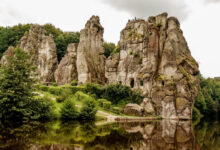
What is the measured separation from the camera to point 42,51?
55.8m

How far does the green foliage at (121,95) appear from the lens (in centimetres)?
3766

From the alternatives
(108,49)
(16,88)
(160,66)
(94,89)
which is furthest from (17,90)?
(108,49)

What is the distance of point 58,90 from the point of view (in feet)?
121

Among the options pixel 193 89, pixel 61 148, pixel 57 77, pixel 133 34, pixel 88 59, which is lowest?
pixel 61 148

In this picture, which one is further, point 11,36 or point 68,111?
point 11,36

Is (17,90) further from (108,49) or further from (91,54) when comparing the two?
(108,49)

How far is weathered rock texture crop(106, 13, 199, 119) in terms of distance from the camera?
3478 centimetres

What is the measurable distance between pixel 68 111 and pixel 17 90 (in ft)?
21.6

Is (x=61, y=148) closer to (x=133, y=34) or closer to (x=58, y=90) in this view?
(x=58, y=90)

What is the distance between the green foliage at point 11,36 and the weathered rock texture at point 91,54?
30811 millimetres

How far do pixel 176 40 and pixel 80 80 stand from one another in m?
22.6

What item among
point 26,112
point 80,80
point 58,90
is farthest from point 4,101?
point 80,80

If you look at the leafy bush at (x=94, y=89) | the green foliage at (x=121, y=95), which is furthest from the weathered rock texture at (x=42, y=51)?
the green foliage at (x=121, y=95)

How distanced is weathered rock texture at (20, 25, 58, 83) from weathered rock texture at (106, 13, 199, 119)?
17.5 meters
